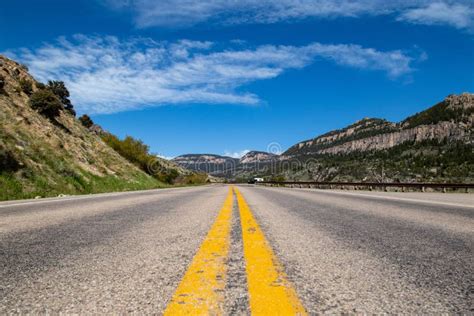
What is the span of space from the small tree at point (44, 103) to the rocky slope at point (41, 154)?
1.84ft

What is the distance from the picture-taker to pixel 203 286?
7.09 feet

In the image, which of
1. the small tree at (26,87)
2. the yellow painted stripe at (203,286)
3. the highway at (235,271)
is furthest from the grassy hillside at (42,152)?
the yellow painted stripe at (203,286)

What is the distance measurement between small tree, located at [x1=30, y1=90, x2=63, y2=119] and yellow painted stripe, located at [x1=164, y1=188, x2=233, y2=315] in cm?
3178

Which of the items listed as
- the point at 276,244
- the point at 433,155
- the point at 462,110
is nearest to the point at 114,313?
the point at 276,244

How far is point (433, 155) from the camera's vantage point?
500ft

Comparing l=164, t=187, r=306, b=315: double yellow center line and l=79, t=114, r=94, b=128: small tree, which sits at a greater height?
l=79, t=114, r=94, b=128: small tree

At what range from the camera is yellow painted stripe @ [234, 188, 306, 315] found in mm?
1796

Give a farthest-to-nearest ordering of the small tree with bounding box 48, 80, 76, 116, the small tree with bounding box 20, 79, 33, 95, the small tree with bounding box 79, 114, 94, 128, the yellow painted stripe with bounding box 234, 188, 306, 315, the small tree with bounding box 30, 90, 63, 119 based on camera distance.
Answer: the small tree with bounding box 79, 114, 94, 128, the small tree with bounding box 48, 80, 76, 116, the small tree with bounding box 20, 79, 33, 95, the small tree with bounding box 30, 90, 63, 119, the yellow painted stripe with bounding box 234, 188, 306, 315

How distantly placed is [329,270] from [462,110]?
228783 mm

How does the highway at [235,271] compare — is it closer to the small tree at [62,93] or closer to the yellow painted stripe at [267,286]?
the yellow painted stripe at [267,286]

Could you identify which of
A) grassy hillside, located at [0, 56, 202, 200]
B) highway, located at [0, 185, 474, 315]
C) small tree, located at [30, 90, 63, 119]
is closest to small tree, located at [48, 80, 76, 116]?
grassy hillside, located at [0, 56, 202, 200]

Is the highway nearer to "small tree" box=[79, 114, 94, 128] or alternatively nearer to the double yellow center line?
the double yellow center line

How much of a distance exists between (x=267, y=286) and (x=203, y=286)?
0.40m

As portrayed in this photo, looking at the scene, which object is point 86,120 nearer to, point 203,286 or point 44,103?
point 44,103
